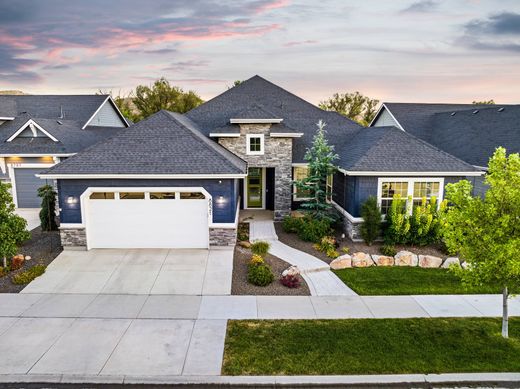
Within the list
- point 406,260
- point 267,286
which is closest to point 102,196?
point 267,286

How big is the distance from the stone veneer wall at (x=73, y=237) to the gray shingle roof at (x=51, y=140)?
7.41 m

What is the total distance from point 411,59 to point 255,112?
1220cm

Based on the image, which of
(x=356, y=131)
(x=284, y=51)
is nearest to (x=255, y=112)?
(x=356, y=131)

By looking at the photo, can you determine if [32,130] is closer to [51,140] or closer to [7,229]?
[51,140]

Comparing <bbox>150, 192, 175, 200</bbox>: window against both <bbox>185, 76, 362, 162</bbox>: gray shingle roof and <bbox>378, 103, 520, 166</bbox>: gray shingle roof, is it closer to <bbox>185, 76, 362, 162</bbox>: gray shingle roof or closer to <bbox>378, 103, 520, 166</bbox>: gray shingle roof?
<bbox>185, 76, 362, 162</bbox>: gray shingle roof

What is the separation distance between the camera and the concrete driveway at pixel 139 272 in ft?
33.6

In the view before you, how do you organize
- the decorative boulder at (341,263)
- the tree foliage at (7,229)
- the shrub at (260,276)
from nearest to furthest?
the shrub at (260,276) → the tree foliage at (7,229) → the decorative boulder at (341,263)

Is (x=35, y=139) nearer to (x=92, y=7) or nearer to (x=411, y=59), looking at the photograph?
(x=92, y=7)

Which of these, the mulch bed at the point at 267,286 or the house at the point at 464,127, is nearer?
the mulch bed at the point at 267,286

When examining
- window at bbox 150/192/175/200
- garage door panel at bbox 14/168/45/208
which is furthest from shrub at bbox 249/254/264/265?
garage door panel at bbox 14/168/45/208

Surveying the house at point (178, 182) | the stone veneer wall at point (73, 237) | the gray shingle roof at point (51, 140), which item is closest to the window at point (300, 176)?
the house at point (178, 182)

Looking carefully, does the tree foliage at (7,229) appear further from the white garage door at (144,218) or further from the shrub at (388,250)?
the shrub at (388,250)

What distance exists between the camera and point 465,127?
72.8 ft

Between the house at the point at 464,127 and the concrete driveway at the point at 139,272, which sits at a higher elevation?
the house at the point at 464,127
